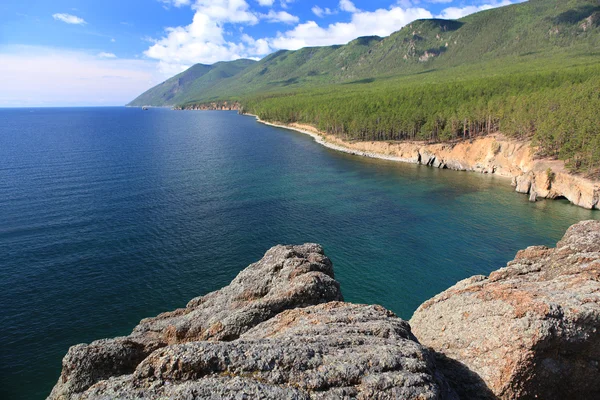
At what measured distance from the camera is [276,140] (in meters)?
191

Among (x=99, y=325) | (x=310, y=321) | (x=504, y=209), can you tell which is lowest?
(x=99, y=325)

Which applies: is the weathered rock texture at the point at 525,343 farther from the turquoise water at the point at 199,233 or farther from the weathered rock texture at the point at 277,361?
the turquoise water at the point at 199,233

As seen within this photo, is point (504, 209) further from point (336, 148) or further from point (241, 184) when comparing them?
point (336, 148)

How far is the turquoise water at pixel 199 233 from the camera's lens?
4631 cm

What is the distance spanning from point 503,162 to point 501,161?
84 centimetres

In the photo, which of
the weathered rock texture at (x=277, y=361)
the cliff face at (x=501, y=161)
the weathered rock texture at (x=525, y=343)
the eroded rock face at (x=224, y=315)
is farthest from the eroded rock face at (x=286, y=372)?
the cliff face at (x=501, y=161)

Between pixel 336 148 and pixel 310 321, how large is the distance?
148m

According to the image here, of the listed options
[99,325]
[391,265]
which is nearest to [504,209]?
[391,265]

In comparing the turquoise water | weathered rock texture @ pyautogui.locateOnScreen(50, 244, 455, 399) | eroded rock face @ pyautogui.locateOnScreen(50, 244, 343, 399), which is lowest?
the turquoise water

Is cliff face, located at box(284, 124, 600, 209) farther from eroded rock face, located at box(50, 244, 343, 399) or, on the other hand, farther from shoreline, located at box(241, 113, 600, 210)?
eroded rock face, located at box(50, 244, 343, 399)

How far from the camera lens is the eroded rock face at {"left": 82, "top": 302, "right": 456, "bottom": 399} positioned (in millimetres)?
14008

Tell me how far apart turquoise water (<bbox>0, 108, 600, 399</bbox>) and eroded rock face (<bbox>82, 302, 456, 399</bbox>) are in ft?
98.7

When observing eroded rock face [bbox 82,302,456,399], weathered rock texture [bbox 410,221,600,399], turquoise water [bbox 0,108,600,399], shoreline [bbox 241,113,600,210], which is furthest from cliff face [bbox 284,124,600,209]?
eroded rock face [bbox 82,302,456,399]

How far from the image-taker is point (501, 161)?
114 m
